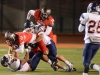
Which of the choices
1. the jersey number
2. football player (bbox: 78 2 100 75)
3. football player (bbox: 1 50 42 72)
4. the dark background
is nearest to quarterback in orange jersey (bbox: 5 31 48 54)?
football player (bbox: 1 50 42 72)

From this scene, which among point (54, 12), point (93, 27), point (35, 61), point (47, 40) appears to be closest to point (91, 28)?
point (93, 27)

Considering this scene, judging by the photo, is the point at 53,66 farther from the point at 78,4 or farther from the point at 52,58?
the point at 78,4

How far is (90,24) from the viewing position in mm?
7859

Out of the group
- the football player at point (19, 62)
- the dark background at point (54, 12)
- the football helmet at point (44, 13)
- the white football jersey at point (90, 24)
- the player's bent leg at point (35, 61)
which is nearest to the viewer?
the white football jersey at point (90, 24)

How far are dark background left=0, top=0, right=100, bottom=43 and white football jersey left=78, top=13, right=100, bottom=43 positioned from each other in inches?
460

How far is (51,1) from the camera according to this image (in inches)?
775

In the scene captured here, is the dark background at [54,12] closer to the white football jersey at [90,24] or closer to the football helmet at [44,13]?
the football helmet at [44,13]

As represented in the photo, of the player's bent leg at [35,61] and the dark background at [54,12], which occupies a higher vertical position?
the dark background at [54,12]

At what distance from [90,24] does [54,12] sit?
11967mm

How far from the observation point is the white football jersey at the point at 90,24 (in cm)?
782

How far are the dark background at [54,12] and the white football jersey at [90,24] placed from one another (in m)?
11.7

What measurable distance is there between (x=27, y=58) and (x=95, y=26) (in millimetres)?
1647

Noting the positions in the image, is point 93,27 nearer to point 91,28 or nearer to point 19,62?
point 91,28

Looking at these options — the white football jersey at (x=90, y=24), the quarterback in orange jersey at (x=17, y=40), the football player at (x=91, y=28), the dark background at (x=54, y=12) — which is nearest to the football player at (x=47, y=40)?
the quarterback in orange jersey at (x=17, y=40)
